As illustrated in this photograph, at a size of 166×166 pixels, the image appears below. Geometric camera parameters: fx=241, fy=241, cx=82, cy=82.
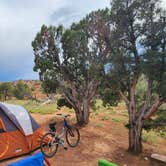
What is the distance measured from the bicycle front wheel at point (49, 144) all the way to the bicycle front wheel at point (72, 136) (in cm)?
76

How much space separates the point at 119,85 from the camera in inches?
372

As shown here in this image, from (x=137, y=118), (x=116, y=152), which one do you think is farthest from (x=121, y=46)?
(x=116, y=152)

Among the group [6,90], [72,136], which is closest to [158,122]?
[72,136]

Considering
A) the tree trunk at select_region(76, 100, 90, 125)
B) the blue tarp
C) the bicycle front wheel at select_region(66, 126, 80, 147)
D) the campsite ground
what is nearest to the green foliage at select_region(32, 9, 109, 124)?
the tree trunk at select_region(76, 100, 90, 125)

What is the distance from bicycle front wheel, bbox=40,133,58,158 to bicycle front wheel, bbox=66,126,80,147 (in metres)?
0.76

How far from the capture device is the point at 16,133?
8.12 m

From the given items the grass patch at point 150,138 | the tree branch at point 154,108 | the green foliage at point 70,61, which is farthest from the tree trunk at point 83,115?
the tree branch at point 154,108

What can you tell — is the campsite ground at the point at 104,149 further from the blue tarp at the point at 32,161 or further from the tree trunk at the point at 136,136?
the blue tarp at the point at 32,161

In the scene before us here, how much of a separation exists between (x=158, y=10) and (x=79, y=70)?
19.6 feet

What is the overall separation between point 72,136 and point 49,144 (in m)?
1.19

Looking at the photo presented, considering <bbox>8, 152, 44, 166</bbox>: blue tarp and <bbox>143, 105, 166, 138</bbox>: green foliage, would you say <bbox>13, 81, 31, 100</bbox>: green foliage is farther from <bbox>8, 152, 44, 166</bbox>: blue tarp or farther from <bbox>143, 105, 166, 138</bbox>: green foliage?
<bbox>8, 152, 44, 166</bbox>: blue tarp

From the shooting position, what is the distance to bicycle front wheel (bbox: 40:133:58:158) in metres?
8.16

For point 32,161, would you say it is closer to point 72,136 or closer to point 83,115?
point 72,136

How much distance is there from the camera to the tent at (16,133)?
7.82 metres
